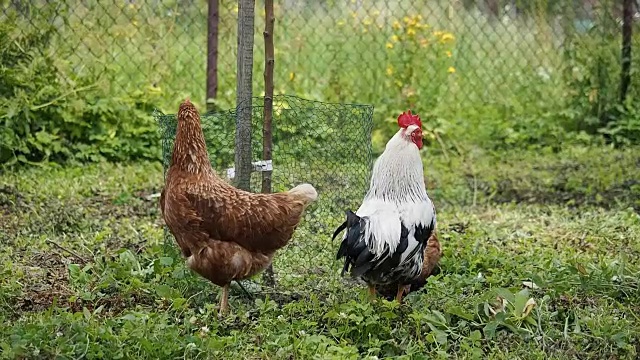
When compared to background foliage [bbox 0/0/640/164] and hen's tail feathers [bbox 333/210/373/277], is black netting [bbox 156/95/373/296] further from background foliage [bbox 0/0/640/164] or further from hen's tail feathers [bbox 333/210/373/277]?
background foliage [bbox 0/0/640/164]

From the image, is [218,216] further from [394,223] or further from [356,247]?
[394,223]

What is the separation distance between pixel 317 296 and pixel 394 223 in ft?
1.80

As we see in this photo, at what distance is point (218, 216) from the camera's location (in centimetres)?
416

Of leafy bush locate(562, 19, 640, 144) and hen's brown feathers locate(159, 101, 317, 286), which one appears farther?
leafy bush locate(562, 19, 640, 144)

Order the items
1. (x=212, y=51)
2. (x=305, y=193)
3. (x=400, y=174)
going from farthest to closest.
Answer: (x=212, y=51)
(x=400, y=174)
(x=305, y=193)

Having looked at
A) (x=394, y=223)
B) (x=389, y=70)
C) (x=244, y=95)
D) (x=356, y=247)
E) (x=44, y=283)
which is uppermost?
(x=389, y=70)

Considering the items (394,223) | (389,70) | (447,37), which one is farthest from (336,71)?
(394,223)

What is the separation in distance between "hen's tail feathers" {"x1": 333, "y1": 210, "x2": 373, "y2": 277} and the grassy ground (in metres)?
0.15

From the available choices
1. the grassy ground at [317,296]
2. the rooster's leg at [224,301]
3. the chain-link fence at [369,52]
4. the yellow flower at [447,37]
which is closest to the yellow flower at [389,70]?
the chain-link fence at [369,52]

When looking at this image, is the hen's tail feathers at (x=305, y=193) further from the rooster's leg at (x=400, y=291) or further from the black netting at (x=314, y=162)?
the rooster's leg at (x=400, y=291)

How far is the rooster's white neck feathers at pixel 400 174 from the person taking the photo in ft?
14.8

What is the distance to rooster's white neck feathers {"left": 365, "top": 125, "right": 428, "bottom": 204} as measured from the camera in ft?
14.8

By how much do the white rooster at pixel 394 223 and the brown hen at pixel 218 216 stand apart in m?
0.31

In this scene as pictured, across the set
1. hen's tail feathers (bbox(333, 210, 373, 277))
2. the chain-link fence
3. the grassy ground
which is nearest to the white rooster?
hen's tail feathers (bbox(333, 210, 373, 277))
